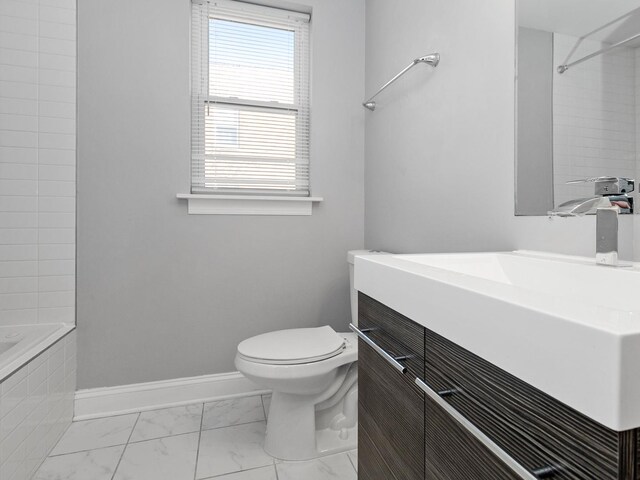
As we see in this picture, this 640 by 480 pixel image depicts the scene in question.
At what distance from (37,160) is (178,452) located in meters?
1.45

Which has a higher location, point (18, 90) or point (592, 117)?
point (18, 90)

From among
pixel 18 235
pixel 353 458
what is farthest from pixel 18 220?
pixel 353 458

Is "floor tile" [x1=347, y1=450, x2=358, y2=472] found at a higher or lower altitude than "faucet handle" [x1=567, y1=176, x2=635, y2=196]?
lower

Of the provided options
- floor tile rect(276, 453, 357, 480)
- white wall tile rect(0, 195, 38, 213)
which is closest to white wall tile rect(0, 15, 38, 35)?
white wall tile rect(0, 195, 38, 213)

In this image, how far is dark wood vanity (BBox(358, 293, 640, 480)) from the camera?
34cm

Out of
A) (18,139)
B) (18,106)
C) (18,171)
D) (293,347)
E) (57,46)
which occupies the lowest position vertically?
(293,347)

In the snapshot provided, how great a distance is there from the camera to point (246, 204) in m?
1.92

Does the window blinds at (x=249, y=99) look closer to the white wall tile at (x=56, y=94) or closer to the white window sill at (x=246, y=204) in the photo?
the white window sill at (x=246, y=204)

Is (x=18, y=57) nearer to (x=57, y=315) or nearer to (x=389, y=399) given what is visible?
(x=57, y=315)

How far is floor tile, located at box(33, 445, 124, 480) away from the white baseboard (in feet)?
0.97

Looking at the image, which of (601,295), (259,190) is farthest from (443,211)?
(259,190)

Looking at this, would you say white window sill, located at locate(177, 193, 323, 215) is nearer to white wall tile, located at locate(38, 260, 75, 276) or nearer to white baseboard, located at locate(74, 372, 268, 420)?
white wall tile, located at locate(38, 260, 75, 276)

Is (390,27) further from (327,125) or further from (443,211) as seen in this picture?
(443,211)

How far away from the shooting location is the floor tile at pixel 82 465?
4.31 ft
